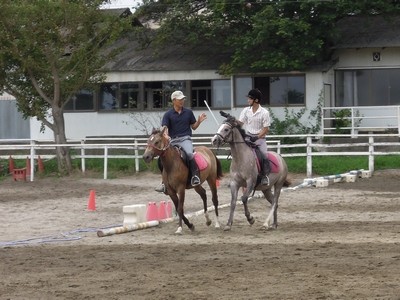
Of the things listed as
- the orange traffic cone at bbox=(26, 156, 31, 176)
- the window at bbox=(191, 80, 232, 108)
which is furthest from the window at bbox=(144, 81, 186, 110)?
the orange traffic cone at bbox=(26, 156, 31, 176)

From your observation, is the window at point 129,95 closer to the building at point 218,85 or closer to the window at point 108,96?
the building at point 218,85

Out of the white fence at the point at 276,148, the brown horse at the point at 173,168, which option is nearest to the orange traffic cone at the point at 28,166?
the white fence at the point at 276,148

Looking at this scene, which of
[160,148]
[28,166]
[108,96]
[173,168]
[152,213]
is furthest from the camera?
[108,96]

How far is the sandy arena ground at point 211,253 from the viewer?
1034 centimetres

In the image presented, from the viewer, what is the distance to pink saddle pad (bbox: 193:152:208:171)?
54.7 ft

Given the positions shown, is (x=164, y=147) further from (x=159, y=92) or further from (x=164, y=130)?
(x=159, y=92)

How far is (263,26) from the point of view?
35625mm

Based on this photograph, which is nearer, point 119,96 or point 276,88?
point 276,88

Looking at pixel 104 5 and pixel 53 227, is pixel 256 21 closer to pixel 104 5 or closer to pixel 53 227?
pixel 104 5

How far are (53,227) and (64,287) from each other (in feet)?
23.3

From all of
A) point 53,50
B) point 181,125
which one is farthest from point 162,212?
point 53,50

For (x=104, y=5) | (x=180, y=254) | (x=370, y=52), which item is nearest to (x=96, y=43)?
(x=104, y=5)

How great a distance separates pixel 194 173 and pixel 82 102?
27225mm

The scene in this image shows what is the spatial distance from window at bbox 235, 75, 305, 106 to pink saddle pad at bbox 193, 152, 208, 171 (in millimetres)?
22375
